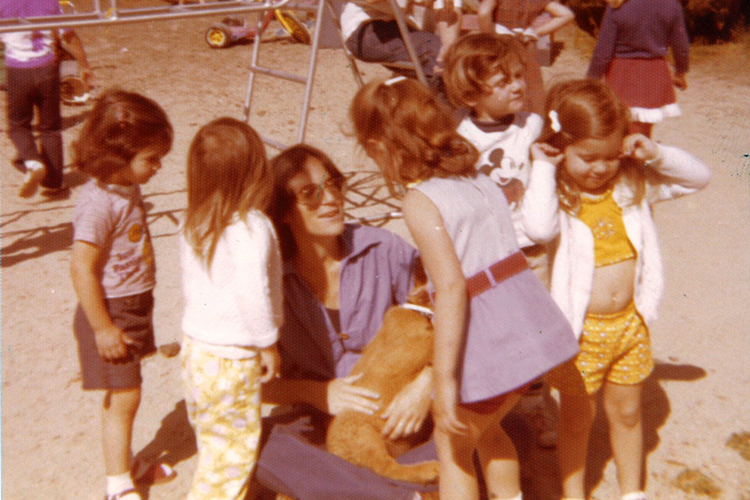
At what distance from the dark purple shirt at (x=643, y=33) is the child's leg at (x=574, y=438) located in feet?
9.72

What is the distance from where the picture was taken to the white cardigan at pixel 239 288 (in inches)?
73.6

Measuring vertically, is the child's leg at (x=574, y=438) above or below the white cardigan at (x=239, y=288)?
below

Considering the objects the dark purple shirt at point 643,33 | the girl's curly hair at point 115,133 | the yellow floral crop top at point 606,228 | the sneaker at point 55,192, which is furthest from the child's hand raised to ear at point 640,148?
the sneaker at point 55,192

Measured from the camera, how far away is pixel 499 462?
2076mm

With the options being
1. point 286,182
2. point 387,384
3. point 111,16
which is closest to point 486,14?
point 111,16

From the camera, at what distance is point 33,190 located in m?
4.77

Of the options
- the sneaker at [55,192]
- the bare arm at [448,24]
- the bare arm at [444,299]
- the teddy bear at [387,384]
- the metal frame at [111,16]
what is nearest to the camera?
the bare arm at [444,299]

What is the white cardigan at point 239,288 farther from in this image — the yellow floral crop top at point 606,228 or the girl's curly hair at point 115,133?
the yellow floral crop top at point 606,228

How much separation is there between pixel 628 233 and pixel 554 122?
1.28ft

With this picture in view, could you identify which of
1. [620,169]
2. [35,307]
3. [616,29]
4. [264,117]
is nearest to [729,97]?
[616,29]

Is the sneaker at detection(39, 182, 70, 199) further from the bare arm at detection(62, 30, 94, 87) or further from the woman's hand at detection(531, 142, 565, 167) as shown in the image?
the woman's hand at detection(531, 142, 565, 167)

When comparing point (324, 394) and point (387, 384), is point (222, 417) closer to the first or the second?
point (324, 394)

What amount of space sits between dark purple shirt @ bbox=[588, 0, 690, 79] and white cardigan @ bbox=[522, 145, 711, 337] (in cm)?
267

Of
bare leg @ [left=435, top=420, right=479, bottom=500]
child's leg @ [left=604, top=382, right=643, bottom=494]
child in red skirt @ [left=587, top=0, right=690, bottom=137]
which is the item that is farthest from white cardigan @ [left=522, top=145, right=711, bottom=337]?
child in red skirt @ [left=587, top=0, right=690, bottom=137]
